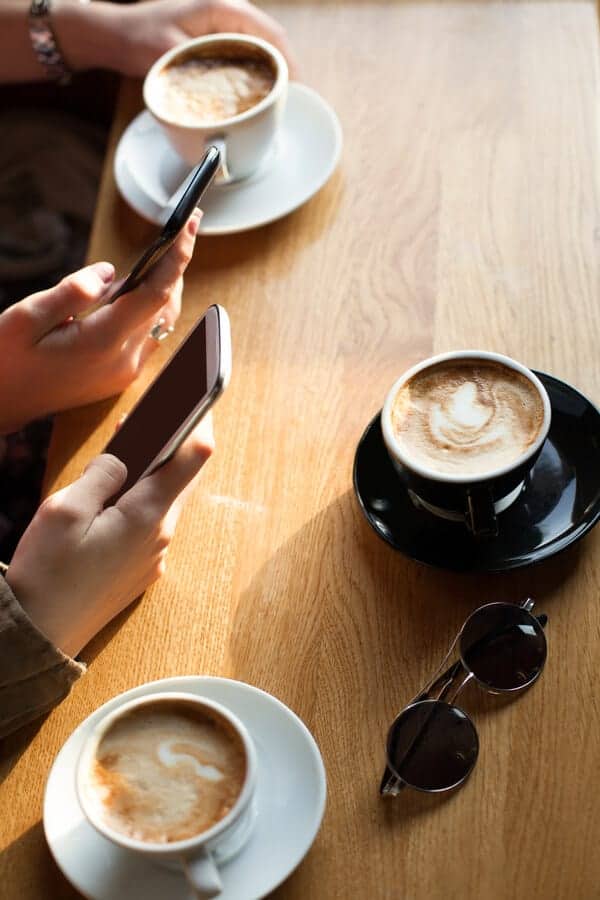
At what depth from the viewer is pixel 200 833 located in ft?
2.24

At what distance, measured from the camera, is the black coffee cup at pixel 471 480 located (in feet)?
2.71

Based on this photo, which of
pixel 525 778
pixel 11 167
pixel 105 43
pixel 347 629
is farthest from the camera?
pixel 11 167

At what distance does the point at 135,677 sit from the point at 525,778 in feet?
1.12

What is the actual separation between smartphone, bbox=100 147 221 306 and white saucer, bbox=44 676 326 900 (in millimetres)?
418

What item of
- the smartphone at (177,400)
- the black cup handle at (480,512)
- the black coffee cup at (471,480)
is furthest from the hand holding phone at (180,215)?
the black cup handle at (480,512)

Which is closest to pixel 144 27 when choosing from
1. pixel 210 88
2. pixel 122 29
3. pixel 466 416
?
pixel 122 29

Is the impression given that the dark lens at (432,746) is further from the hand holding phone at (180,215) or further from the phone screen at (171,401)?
the hand holding phone at (180,215)

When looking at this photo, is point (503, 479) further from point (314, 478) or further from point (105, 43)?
point (105, 43)

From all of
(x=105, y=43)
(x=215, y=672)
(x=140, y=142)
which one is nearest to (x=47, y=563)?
(x=215, y=672)

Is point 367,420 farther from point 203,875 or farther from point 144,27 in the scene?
point 144,27

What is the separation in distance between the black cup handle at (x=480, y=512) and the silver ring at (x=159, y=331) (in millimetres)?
427

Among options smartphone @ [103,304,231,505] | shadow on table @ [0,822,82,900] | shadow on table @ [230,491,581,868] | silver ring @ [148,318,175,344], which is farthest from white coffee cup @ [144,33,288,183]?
shadow on table @ [0,822,82,900]

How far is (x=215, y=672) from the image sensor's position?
2.85 ft

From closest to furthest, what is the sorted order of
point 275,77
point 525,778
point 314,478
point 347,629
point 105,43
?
1. point 525,778
2. point 347,629
3. point 314,478
4. point 275,77
5. point 105,43
